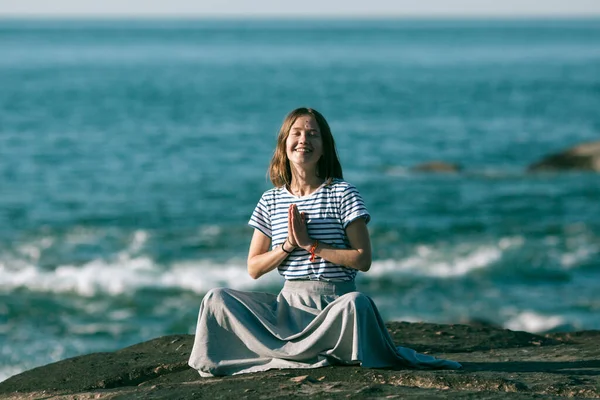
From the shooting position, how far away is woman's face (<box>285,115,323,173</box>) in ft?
21.1

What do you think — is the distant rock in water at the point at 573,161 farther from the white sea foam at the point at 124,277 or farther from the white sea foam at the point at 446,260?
the white sea foam at the point at 124,277

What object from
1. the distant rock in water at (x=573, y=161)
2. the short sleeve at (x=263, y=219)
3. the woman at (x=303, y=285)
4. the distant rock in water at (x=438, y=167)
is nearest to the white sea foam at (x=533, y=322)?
the woman at (x=303, y=285)

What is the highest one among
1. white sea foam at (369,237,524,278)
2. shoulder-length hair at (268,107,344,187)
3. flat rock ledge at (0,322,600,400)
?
shoulder-length hair at (268,107,344,187)

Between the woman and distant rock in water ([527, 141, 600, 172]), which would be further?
distant rock in water ([527, 141, 600, 172])

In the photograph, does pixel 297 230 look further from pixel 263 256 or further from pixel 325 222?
pixel 263 256

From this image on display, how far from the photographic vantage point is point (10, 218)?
75.4 ft

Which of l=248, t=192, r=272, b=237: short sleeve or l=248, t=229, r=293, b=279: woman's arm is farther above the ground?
l=248, t=192, r=272, b=237: short sleeve

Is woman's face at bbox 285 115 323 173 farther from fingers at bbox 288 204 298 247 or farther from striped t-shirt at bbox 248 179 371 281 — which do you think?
fingers at bbox 288 204 298 247

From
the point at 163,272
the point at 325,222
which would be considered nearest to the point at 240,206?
the point at 163,272

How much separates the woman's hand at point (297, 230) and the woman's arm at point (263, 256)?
84 millimetres

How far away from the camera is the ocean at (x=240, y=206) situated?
15.5 metres

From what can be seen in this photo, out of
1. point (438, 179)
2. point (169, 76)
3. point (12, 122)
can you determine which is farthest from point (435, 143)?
point (169, 76)

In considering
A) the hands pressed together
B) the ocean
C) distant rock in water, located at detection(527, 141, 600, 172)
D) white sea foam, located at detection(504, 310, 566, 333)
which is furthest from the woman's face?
distant rock in water, located at detection(527, 141, 600, 172)

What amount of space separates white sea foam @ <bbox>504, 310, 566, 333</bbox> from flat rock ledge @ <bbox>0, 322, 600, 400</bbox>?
5652 mm
